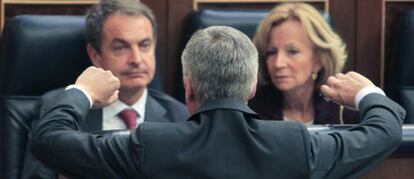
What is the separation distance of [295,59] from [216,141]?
160cm

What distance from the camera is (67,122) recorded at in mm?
1895

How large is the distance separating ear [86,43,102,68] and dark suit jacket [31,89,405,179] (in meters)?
1.42

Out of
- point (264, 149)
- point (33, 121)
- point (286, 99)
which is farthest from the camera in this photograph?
point (286, 99)

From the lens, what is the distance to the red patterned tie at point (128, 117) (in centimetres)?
321

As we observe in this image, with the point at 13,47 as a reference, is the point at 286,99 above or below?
below

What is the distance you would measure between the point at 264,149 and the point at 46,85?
1.55 metres

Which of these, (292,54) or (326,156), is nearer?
(326,156)

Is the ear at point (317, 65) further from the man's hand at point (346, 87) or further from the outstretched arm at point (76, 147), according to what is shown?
the outstretched arm at point (76, 147)

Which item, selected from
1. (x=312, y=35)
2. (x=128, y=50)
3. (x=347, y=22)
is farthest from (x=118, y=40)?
(x=347, y=22)

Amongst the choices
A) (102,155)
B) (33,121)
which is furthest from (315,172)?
(33,121)

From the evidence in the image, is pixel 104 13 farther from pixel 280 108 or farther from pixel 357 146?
pixel 357 146

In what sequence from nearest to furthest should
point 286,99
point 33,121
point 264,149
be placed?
point 264,149 → point 33,121 → point 286,99

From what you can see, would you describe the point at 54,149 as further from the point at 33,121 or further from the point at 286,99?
the point at 286,99

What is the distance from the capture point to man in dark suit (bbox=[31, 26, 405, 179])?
1815mm
